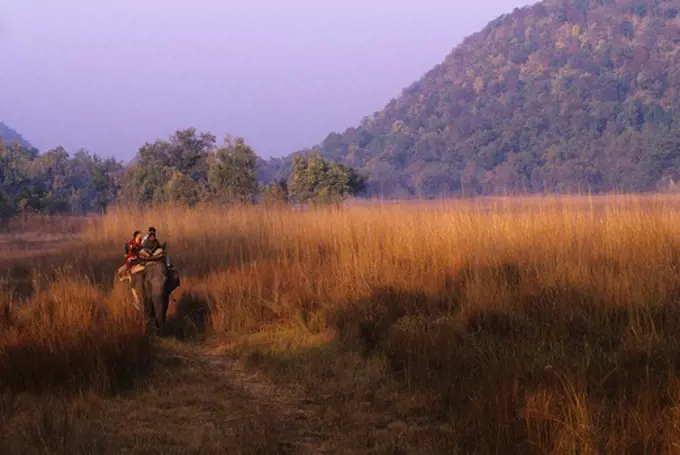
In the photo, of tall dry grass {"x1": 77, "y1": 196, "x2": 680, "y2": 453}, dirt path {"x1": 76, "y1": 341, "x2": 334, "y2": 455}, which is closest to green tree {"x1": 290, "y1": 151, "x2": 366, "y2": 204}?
tall dry grass {"x1": 77, "y1": 196, "x2": 680, "y2": 453}

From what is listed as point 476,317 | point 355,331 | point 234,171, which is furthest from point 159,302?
point 234,171

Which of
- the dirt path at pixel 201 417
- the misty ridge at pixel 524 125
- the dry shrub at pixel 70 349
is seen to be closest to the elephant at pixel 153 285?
the dry shrub at pixel 70 349

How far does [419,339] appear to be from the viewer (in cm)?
737

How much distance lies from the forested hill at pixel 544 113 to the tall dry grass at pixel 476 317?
15.9 meters

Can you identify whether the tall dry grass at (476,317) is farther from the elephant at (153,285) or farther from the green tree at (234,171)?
the green tree at (234,171)

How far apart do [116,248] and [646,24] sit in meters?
60.2

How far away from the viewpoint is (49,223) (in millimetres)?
26422

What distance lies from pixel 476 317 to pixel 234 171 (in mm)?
18758

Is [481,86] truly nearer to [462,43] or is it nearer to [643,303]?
[462,43]

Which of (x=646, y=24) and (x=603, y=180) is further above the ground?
(x=646, y=24)

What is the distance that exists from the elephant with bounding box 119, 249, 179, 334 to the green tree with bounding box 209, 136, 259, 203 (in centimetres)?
1531

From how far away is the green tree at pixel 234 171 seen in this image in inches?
1003

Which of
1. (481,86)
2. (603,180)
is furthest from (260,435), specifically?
(481,86)

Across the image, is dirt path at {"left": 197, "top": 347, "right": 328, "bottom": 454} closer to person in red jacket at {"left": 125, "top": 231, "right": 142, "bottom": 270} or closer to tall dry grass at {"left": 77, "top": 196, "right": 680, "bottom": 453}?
tall dry grass at {"left": 77, "top": 196, "right": 680, "bottom": 453}
